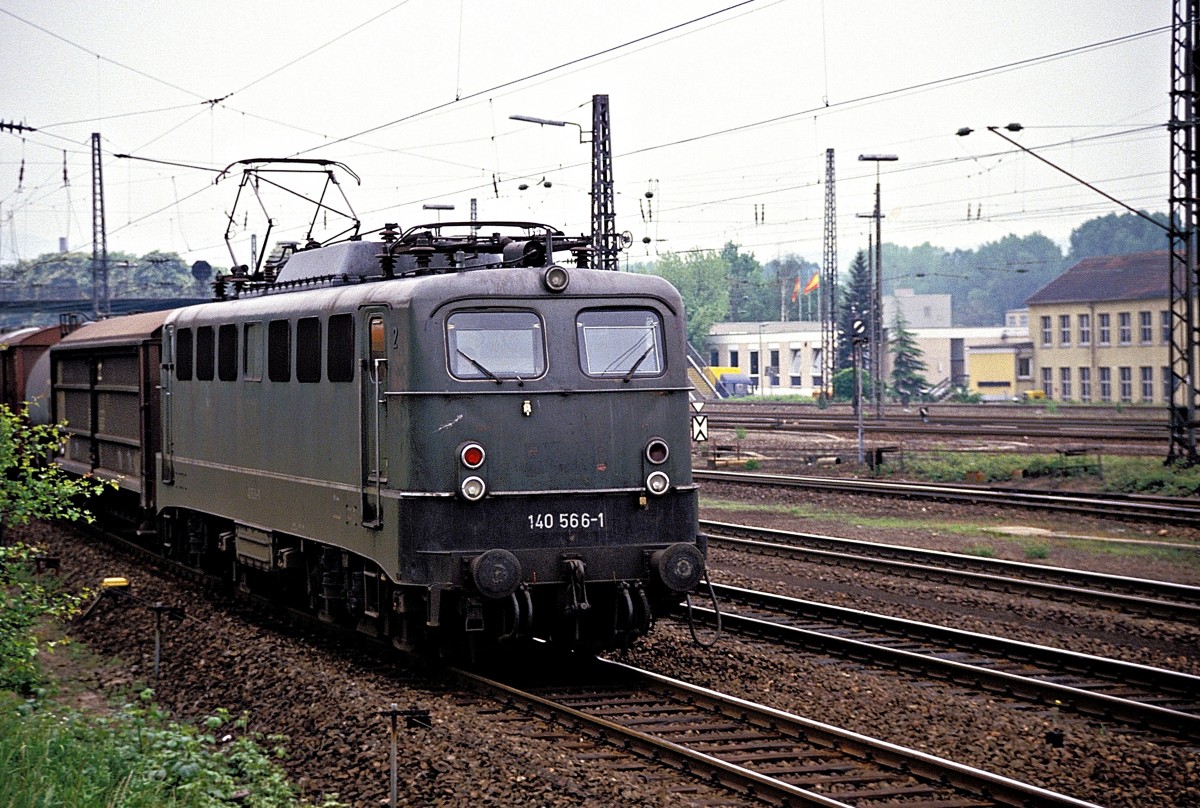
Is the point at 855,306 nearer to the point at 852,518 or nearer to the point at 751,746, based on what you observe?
the point at 852,518

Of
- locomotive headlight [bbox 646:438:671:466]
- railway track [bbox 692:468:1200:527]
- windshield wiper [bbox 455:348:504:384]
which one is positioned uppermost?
windshield wiper [bbox 455:348:504:384]

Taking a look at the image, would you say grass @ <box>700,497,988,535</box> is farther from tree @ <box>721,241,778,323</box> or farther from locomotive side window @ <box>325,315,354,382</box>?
tree @ <box>721,241,778,323</box>

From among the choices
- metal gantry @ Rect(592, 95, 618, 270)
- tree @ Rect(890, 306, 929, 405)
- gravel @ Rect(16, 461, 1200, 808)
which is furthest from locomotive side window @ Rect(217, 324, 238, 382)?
tree @ Rect(890, 306, 929, 405)

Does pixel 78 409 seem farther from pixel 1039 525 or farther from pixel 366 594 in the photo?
pixel 1039 525

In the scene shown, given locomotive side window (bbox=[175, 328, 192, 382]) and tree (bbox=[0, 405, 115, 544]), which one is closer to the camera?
tree (bbox=[0, 405, 115, 544])

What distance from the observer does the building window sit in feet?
214

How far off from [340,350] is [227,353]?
357cm

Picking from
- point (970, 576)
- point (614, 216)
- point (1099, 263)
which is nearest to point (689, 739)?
point (970, 576)

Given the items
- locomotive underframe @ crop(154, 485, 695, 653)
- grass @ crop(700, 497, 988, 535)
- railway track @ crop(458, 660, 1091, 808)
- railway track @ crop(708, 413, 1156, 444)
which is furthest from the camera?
railway track @ crop(708, 413, 1156, 444)

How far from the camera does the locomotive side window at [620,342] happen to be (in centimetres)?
1162

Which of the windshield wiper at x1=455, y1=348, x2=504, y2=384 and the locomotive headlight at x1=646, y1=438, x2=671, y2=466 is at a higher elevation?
the windshield wiper at x1=455, y1=348, x2=504, y2=384

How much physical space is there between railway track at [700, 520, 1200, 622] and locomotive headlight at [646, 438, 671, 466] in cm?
656

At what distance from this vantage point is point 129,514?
22.0 meters

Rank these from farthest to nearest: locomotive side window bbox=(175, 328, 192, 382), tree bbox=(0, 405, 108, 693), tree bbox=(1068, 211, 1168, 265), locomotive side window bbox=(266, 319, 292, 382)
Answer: tree bbox=(1068, 211, 1168, 265) → locomotive side window bbox=(175, 328, 192, 382) → locomotive side window bbox=(266, 319, 292, 382) → tree bbox=(0, 405, 108, 693)
